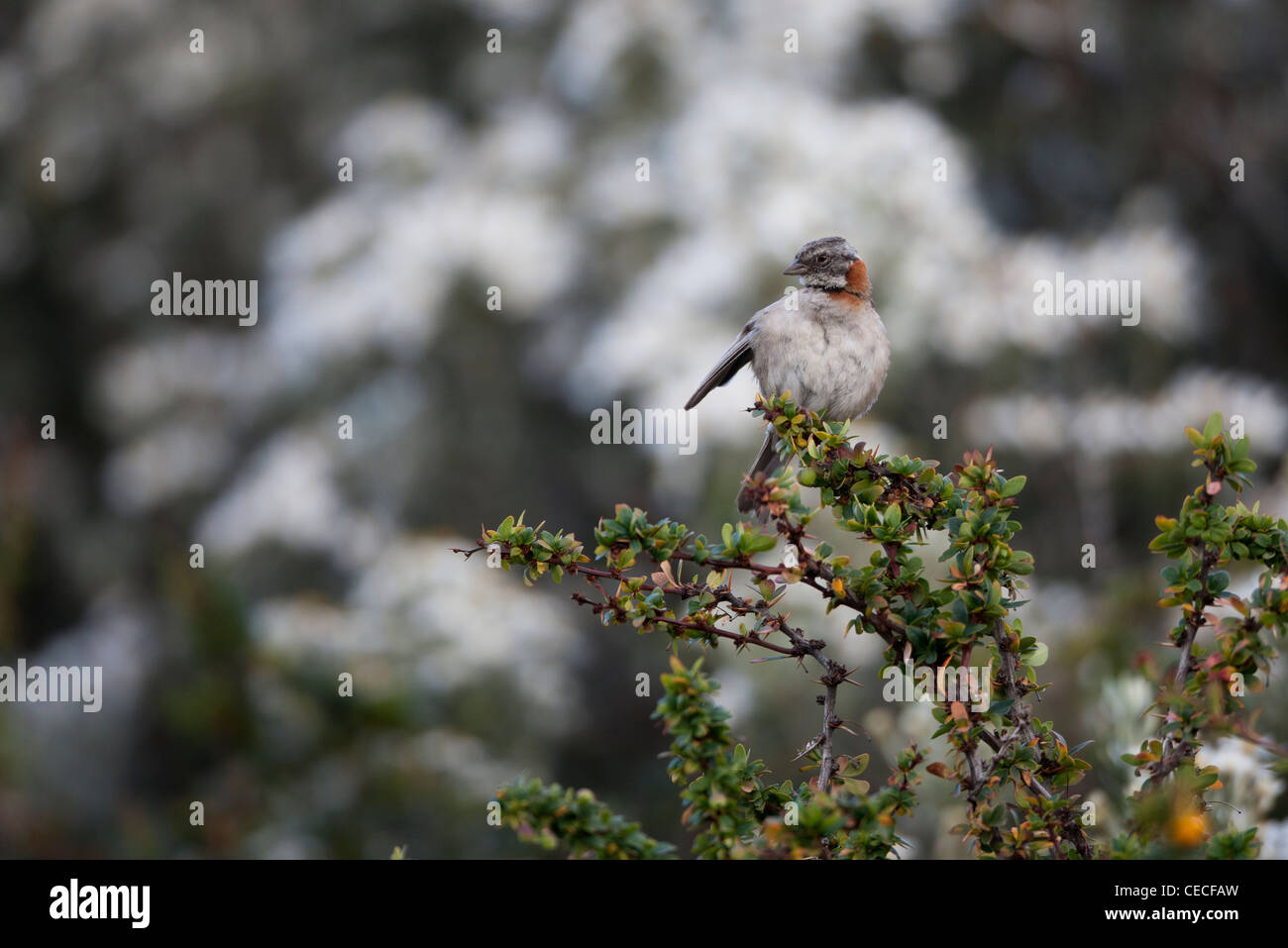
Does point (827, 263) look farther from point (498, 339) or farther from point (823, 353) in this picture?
point (498, 339)

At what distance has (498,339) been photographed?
8.73m

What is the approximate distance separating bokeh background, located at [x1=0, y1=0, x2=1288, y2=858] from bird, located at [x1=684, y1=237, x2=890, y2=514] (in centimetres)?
46

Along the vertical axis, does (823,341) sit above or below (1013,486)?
above

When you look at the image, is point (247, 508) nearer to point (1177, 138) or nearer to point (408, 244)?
point (408, 244)

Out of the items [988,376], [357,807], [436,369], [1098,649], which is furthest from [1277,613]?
[436,369]

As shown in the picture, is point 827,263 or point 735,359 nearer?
point 827,263

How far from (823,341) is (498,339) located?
4.44 metres

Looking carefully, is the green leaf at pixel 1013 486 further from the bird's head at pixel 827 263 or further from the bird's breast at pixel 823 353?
the bird's head at pixel 827 263

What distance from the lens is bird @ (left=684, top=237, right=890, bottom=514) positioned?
467cm

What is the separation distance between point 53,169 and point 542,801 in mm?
9637

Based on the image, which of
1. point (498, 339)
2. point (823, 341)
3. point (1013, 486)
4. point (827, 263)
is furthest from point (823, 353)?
point (498, 339)

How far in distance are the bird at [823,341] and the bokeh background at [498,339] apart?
46 centimetres

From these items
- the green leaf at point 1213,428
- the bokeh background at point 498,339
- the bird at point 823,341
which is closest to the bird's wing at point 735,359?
the bird at point 823,341

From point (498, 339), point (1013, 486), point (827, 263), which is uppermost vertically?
point (498, 339)
